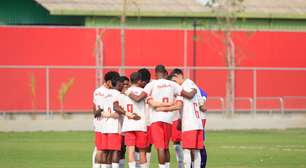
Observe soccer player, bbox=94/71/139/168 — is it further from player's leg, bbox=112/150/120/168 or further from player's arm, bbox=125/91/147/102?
player's arm, bbox=125/91/147/102

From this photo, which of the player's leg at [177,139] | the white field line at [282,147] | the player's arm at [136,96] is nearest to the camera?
the player's arm at [136,96]

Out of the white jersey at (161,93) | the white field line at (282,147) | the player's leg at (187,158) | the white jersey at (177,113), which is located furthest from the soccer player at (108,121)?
the white field line at (282,147)

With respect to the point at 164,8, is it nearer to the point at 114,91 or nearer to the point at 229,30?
the point at 229,30

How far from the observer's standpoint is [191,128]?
979 inches

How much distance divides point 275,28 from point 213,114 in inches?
617

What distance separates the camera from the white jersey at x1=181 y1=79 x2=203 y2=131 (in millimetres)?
24859

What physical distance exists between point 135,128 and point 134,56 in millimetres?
34221

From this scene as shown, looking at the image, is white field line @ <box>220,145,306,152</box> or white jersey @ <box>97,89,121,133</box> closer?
white jersey @ <box>97,89,121,133</box>

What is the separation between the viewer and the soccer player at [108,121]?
24438 mm

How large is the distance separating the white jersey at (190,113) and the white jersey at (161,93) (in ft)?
1.09

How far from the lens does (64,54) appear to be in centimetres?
5625

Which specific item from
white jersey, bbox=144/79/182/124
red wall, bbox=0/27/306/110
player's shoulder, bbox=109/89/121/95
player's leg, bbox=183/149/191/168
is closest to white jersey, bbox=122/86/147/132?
player's shoulder, bbox=109/89/121/95

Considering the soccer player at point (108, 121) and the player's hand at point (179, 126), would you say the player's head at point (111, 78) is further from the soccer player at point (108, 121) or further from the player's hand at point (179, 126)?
the player's hand at point (179, 126)

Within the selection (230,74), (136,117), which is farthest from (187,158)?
(230,74)
